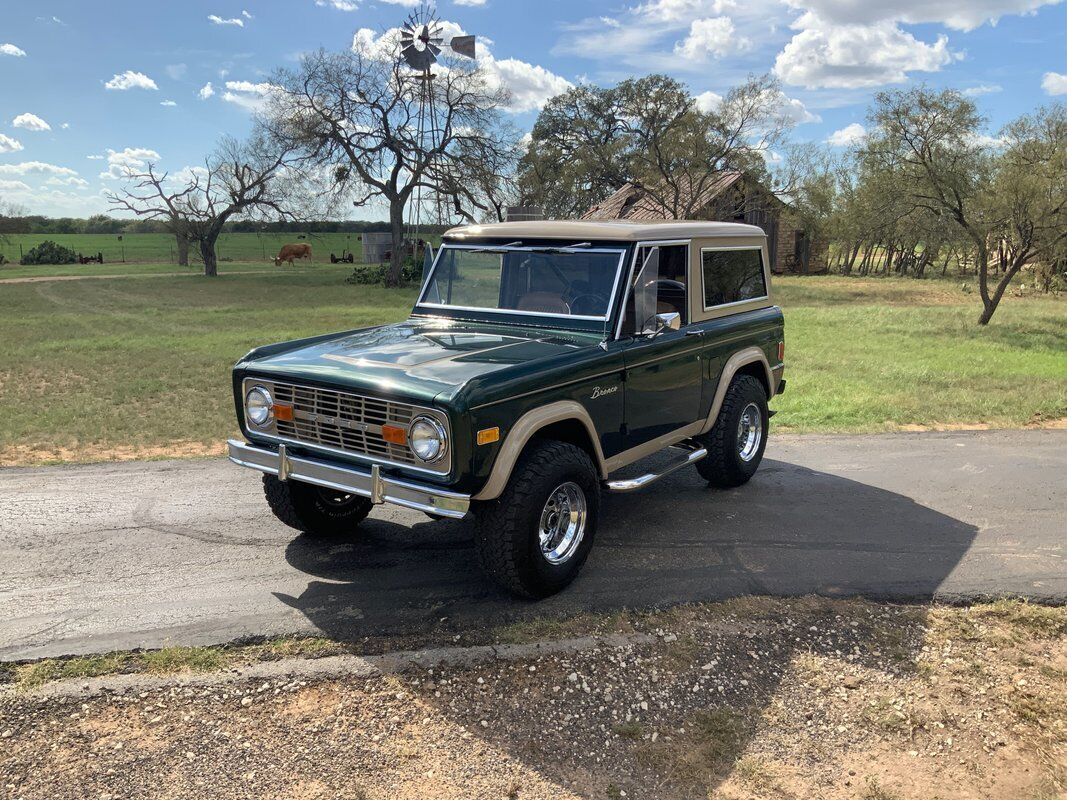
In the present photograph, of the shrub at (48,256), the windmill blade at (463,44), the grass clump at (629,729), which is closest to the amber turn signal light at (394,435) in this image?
the grass clump at (629,729)

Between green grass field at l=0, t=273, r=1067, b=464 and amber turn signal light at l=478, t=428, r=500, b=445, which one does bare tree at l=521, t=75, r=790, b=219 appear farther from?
amber turn signal light at l=478, t=428, r=500, b=445

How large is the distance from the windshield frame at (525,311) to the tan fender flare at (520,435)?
792mm

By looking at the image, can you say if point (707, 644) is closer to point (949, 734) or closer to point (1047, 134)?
point (949, 734)

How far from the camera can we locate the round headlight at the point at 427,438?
374cm

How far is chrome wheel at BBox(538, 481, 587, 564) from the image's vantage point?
170 inches

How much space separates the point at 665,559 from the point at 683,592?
464 millimetres

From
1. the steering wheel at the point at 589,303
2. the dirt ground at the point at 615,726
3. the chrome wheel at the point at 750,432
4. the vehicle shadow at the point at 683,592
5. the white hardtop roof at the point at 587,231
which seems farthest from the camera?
the chrome wheel at the point at 750,432

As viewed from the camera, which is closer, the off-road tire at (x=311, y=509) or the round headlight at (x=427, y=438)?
the round headlight at (x=427, y=438)

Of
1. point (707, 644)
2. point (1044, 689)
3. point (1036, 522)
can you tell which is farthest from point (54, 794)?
point (1036, 522)

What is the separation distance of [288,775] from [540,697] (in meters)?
1.10

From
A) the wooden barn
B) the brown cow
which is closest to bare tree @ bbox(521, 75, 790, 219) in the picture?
the wooden barn

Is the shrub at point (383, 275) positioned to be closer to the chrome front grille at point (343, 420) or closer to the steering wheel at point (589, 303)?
the steering wheel at point (589, 303)

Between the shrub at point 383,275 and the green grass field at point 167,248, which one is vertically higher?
the green grass field at point 167,248

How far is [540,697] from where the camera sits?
348cm
